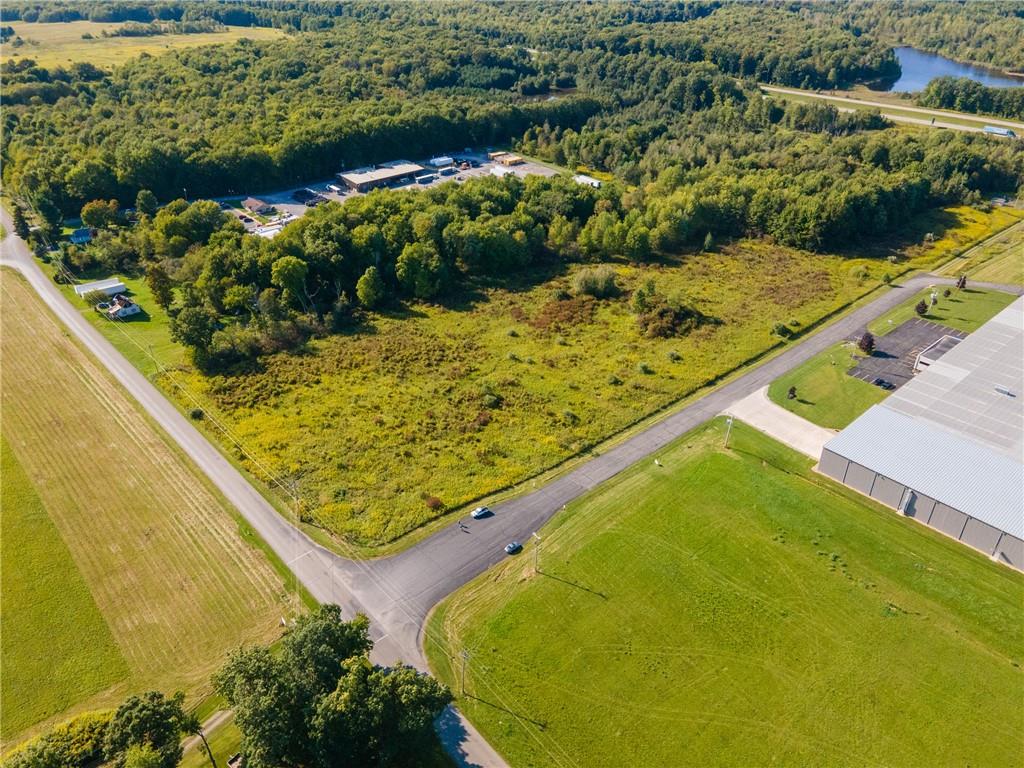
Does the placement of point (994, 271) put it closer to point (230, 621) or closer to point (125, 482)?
point (230, 621)

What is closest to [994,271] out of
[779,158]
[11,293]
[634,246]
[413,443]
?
[779,158]

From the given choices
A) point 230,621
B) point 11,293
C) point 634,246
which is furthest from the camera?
point 634,246

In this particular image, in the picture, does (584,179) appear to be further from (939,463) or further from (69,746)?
(69,746)

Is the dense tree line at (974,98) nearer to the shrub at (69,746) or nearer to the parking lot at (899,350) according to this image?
the parking lot at (899,350)

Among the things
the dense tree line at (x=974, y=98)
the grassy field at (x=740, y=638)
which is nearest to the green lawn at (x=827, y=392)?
the grassy field at (x=740, y=638)

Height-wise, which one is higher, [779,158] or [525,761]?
[779,158]
